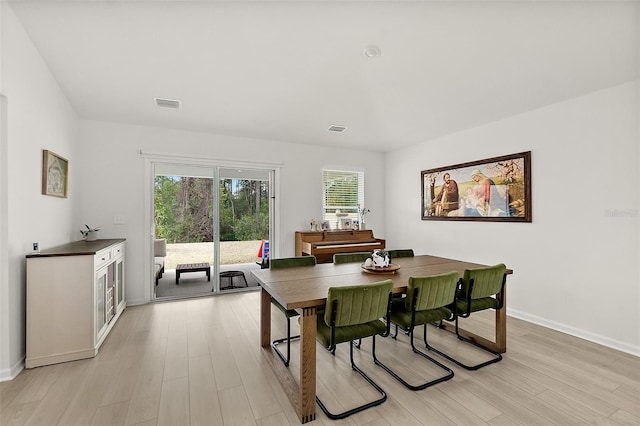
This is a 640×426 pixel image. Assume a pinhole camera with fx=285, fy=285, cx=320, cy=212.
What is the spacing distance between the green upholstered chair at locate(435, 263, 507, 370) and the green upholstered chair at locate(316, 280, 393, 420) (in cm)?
82

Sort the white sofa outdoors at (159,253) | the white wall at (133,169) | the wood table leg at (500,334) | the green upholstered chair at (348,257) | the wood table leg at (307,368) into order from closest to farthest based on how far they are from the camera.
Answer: the wood table leg at (307,368) < the wood table leg at (500,334) < the green upholstered chair at (348,257) < the white wall at (133,169) < the white sofa outdoors at (159,253)

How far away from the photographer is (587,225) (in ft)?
9.86

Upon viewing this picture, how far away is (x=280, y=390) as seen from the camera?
2104 millimetres

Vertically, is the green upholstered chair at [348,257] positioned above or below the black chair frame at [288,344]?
above

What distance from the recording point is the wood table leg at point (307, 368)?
70.7 inches

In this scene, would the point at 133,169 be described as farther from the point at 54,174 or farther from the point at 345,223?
the point at 345,223

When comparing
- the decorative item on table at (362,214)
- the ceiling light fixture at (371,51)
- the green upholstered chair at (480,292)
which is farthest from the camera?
the decorative item on table at (362,214)

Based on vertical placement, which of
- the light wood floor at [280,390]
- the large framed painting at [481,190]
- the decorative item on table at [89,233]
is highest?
the large framed painting at [481,190]

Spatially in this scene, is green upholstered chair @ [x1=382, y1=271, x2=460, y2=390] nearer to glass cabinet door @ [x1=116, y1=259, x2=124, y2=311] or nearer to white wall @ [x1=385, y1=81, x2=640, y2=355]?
white wall @ [x1=385, y1=81, x2=640, y2=355]

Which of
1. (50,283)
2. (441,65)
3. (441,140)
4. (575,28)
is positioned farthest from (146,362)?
(441,140)

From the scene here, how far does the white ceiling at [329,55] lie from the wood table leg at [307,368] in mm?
2051

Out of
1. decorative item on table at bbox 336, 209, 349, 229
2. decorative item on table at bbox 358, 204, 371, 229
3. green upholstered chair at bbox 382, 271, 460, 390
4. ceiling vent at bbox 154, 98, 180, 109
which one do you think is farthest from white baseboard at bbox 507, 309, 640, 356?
Result: ceiling vent at bbox 154, 98, 180, 109

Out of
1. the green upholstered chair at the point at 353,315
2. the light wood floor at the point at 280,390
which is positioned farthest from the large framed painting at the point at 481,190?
the green upholstered chair at the point at 353,315

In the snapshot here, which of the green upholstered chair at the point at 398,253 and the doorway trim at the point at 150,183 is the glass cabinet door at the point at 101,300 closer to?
the doorway trim at the point at 150,183
